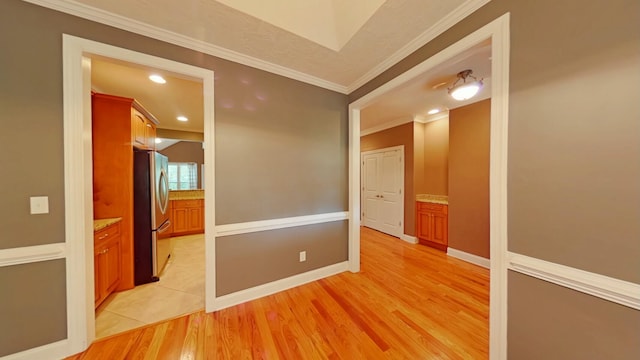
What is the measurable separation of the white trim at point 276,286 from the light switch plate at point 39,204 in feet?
4.95

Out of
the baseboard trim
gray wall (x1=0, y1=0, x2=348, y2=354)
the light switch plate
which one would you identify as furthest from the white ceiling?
the baseboard trim

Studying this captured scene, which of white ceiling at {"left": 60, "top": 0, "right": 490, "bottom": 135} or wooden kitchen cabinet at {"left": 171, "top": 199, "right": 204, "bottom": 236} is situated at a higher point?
white ceiling at {"left": 60, "top": 0, "right": 490, "bottom": 135}

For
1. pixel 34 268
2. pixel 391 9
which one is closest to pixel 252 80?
pixel 391 9

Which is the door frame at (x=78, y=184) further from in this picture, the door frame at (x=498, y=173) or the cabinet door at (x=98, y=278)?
the door frame at (x=498, y=173)

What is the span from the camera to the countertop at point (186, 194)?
15.9ft

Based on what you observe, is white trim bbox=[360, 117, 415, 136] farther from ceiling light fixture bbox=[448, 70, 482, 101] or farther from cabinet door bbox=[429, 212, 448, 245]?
cabinet door bbox=[429, 212, 448, 245]

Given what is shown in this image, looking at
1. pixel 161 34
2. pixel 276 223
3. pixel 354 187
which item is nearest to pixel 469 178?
pixel 354 187

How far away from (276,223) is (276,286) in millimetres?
742

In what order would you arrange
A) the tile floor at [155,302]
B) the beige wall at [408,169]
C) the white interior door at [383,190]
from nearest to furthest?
1. the tile floor at [155,302]
2. the beige wall at [408,169]
3. the white interior door at [383,190]

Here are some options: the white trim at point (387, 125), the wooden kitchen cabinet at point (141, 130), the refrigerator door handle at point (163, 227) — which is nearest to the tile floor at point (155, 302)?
the refrigerator door handle at point (163, 227)

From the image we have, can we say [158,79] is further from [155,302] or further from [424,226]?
[424,226]

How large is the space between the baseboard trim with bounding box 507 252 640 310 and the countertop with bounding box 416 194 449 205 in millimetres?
2766

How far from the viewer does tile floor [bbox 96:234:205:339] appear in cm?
189

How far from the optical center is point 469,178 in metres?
3.31
